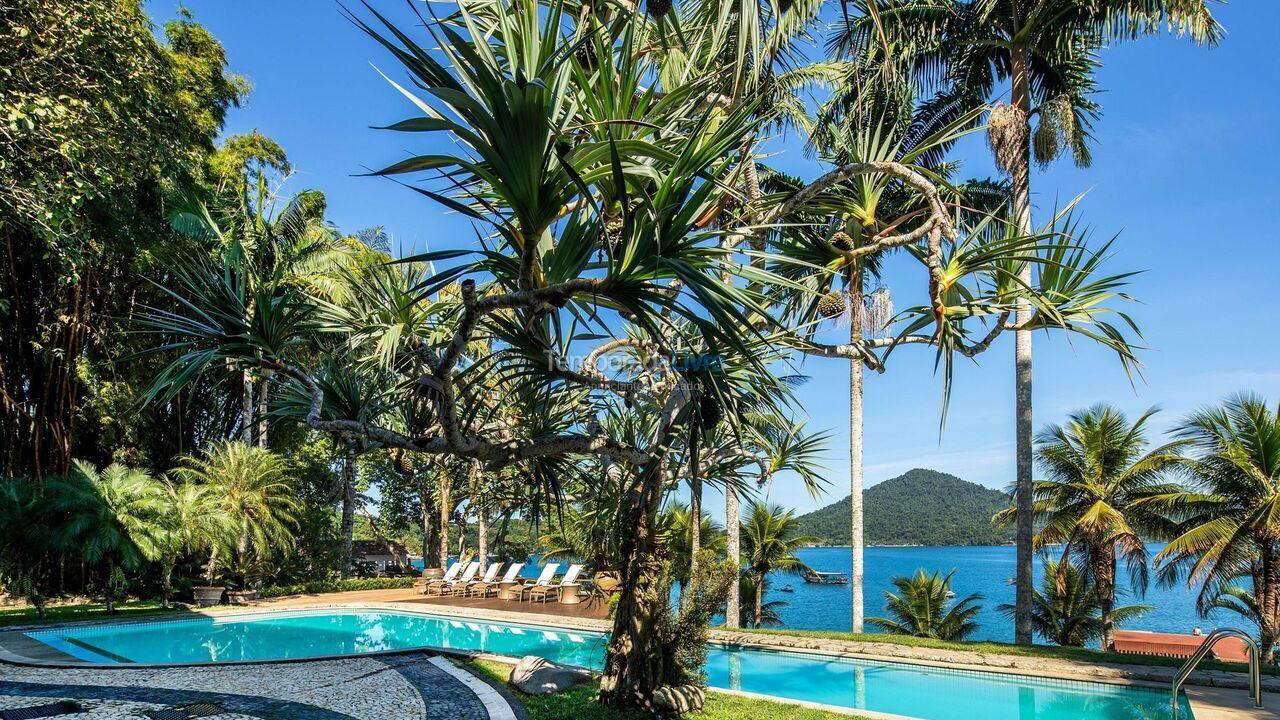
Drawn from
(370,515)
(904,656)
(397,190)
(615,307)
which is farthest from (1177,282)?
(370,515)

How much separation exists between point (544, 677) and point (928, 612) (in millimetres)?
13432

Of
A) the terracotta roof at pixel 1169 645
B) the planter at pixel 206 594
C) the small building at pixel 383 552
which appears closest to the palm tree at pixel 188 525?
the planter at pixel 206 594

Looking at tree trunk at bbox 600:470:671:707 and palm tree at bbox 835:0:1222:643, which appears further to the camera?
palm tree at bbox 835:0:1222:643

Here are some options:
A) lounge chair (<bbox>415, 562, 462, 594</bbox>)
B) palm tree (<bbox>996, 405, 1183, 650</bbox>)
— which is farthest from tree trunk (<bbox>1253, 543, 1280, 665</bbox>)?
lounge chair (<bbox>415, 562, 462, 594</bbox>)

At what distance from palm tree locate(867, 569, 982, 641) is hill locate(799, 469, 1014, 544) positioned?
72.2 m

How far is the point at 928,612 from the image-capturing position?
16891 mm

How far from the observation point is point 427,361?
388 centimetres

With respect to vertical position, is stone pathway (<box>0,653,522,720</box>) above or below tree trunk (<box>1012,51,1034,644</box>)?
below

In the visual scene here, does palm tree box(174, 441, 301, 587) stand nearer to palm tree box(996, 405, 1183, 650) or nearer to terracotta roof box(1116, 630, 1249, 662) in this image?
palm tree box(996, 405, 1183, 650)

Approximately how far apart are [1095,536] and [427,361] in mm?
16512

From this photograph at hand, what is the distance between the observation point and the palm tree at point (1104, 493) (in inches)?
593

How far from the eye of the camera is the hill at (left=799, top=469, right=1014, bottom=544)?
9144 cm

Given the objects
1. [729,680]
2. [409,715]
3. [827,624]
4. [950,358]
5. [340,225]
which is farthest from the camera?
[827,624]

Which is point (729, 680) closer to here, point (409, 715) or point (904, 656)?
point (904, 656)
